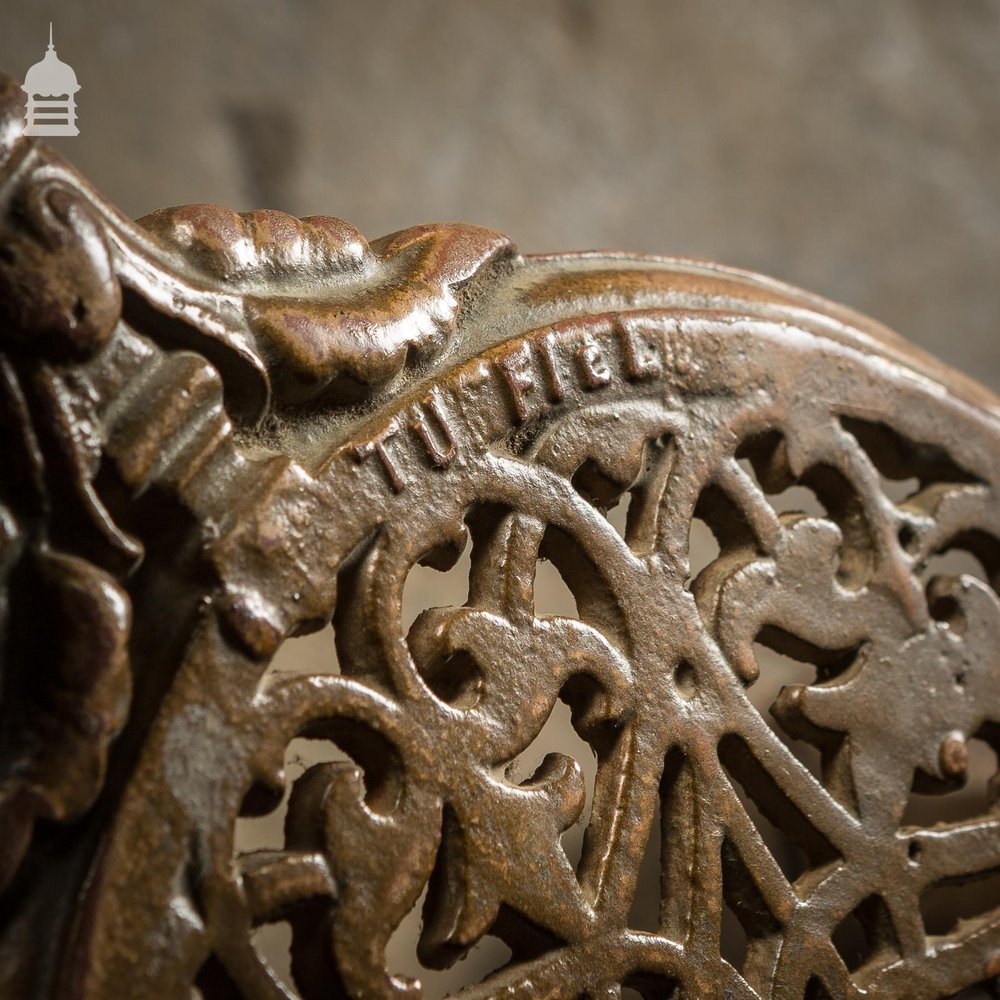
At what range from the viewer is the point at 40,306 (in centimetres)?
38

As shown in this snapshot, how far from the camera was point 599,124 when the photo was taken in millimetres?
884

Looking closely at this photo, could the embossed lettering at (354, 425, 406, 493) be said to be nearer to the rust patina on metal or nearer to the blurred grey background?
the rust patina on metal

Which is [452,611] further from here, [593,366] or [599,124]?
[599,124]

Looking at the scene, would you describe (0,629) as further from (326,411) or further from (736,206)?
(736,206)

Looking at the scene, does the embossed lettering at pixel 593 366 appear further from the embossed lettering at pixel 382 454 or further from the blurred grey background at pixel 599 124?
the blurred grey background at pixel 599 124

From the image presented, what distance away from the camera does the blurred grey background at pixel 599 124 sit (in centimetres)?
74

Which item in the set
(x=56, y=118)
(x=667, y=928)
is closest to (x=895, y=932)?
(x=667, y=928)

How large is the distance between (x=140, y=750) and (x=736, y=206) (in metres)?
0.71

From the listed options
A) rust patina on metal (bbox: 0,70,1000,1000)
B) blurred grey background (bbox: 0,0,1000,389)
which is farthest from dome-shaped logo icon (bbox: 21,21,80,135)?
rust patina on metal (bbox: 0,70,1000,1000)

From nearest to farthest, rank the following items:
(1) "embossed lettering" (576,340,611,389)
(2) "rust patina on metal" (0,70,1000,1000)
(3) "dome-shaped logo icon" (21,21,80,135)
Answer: (2) "rust patina on metal" (0,70,1000,1000)
(1) "embossed lettering" (576,340,611,389)
(3) "dome-shaped logo icon" (21,21,80,135)

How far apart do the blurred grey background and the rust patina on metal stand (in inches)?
10.8

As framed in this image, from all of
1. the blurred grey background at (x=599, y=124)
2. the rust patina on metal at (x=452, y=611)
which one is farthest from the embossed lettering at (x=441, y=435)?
the blurred grey background at (x=599, y=124)

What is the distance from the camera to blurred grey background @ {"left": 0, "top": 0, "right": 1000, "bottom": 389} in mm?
743

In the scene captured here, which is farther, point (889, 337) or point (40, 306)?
point (889, 337)
